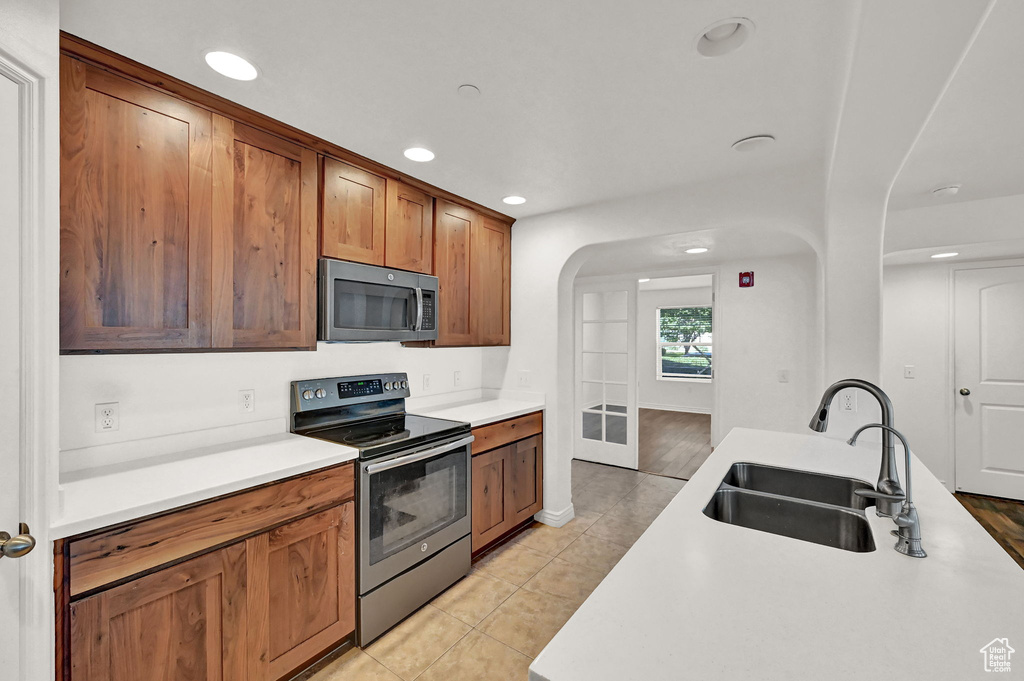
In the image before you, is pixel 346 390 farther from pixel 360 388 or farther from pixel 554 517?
pixel 554 517

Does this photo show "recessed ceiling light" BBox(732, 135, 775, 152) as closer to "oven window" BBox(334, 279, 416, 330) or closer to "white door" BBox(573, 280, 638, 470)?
"oven window" BBox(334, 279, 416, 330)

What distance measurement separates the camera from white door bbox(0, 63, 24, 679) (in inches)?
41.6

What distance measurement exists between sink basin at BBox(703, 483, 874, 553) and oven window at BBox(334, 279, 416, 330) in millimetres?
1749

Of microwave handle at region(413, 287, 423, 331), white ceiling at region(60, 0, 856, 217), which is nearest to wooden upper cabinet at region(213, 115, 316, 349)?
white ceiling at region(60, 0, 856, 217)

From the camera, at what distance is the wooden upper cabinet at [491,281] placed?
10.1 ft

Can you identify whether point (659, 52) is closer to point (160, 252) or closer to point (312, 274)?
point (312, 274)

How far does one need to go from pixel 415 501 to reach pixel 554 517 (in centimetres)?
137

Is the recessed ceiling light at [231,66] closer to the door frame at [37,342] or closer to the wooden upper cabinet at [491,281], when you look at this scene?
the door frame at [37,342]

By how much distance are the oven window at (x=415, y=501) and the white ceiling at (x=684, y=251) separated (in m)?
1.78

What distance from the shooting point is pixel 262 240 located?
1919 mm

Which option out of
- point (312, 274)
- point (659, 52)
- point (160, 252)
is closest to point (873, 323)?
point (659, 52)

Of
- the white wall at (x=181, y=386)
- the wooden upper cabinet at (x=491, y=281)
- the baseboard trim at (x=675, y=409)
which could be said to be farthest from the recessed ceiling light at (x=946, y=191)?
the baseboard trim at (x=675, y=409)

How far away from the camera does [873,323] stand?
6.98ft

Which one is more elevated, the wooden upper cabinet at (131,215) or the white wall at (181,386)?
the wooden upper cabinet at (131,215)
